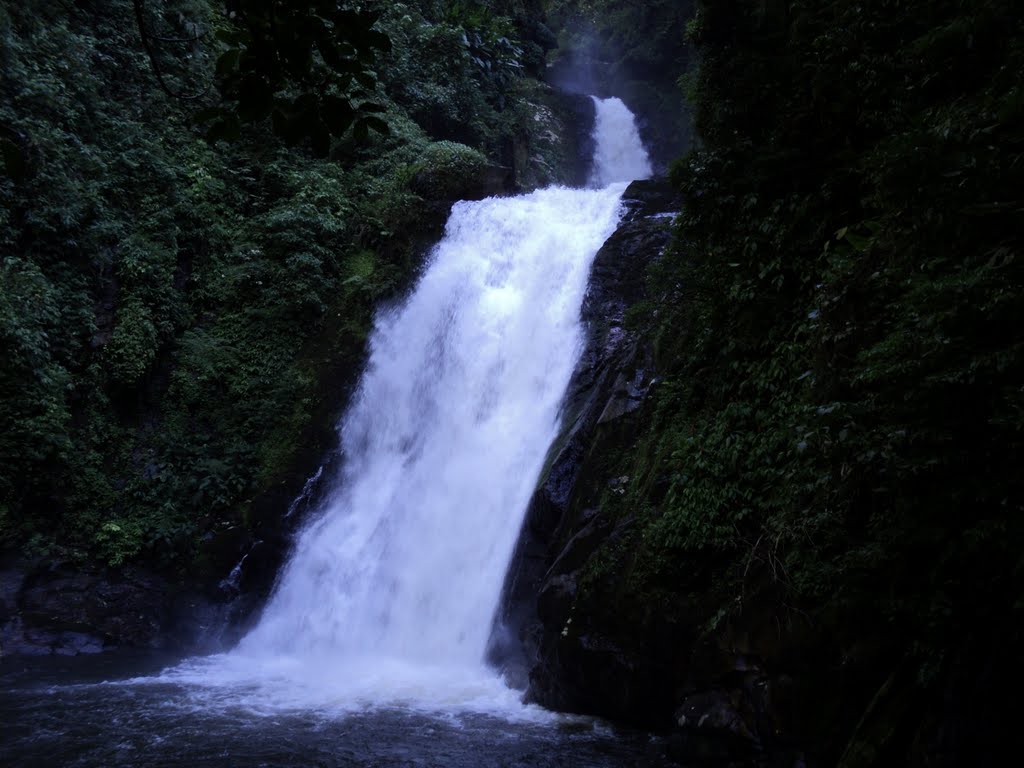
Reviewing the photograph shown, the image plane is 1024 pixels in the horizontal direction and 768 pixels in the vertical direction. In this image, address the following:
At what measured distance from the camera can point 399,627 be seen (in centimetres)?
983

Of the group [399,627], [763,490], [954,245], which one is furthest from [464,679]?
[954,245]

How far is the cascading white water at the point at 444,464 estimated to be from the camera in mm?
9336

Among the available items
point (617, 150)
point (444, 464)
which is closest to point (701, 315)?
point (444, 464)

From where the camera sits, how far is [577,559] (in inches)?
288

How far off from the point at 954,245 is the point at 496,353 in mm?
8982

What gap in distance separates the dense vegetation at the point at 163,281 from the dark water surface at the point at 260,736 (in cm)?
385

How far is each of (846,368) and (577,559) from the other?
3.60 meters

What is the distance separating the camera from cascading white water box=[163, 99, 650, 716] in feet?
30.6

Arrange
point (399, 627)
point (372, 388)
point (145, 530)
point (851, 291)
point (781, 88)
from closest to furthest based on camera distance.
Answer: point (851, 291)
point (781, 88)
point (399, 627)
point (145, 530)
point (372, 388)

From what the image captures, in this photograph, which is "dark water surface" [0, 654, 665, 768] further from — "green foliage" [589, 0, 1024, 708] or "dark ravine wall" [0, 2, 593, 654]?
"dark ravine wall" [0, 2, 593, 654]

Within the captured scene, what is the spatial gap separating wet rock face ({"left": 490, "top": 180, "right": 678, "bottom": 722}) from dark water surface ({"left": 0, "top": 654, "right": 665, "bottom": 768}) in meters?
0.43

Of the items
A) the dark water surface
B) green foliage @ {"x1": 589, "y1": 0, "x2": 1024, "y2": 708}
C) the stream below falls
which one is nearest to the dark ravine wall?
the stream below falls

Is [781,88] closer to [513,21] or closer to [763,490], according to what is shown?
[763,490]

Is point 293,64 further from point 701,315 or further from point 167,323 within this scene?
point 167,323
